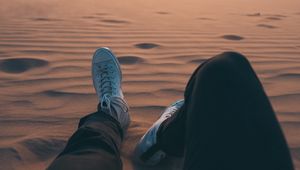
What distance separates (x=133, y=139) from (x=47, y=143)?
415 mm

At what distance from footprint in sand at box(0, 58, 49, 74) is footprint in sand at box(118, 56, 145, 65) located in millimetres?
536

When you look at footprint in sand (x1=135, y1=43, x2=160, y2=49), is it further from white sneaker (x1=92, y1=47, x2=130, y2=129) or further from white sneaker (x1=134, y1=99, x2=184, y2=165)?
white sneaker (x1=134, y1=99, x2=184, y2=165)

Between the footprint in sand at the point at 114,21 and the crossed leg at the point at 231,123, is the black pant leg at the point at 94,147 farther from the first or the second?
the footprint in sand at the point at 114,21

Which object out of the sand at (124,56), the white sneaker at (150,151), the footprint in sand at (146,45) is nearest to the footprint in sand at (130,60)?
the sand at (124,56)

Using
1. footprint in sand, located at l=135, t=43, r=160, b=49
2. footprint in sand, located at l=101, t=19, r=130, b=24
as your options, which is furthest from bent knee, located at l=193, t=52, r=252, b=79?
footprint in sand, located at l=101, t=19, r=130, b=24

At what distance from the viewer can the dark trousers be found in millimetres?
1254

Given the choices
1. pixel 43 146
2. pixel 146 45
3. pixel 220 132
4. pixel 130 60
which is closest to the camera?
pixel 220 132

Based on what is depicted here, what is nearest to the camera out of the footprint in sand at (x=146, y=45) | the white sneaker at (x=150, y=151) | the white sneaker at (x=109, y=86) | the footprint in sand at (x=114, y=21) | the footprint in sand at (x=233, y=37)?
the white sneaker at (x=150, y=151)

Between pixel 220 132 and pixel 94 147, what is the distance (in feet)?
1.72

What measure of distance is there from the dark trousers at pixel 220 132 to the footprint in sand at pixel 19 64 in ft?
4.43

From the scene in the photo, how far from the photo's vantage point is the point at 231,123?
134 centimetres

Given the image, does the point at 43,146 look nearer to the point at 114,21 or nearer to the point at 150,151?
the point at 150,151

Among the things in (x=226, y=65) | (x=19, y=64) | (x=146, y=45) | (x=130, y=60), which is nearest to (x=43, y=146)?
(x=226, y=65)

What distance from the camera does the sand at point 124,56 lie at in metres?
2.15
